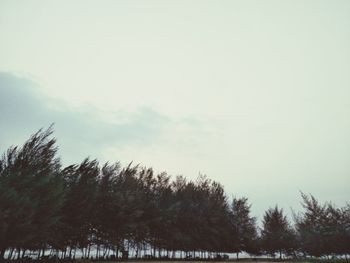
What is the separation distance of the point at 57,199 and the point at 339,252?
1529 inches

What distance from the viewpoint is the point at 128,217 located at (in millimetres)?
42406

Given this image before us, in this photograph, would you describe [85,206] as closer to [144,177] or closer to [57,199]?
[57,199]

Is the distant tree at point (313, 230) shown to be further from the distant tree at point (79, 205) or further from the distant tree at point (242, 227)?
the distant tree at point (79, 205)

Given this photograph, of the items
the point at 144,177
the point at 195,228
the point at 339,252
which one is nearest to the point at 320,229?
the point at 339,252

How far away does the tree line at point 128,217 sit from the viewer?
91.7 feet

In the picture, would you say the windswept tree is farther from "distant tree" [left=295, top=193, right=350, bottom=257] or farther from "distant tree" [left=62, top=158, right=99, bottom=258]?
"distant tree" [left=295, top=193, right=350, bottom=257]

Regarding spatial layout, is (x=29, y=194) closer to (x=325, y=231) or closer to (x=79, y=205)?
(x=79, y=205)

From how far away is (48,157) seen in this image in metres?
31.2

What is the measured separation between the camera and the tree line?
27953mm

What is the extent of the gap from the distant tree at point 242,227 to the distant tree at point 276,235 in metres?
2.56

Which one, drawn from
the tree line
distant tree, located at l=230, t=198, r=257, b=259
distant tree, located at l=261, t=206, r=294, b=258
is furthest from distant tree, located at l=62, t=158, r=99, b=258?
distant tree, located at l=261, t=206, r=294, b=258

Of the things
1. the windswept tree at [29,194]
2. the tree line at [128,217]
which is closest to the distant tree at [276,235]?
the tree line at [128,217]

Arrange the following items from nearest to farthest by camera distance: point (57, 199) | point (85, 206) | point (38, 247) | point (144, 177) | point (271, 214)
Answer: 1. point (57, 199)
2. point (38, 247)
3. point (85, 206)
4. point (144, 177)
5. point (271, 214)

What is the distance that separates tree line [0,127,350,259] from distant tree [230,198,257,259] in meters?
0.16
